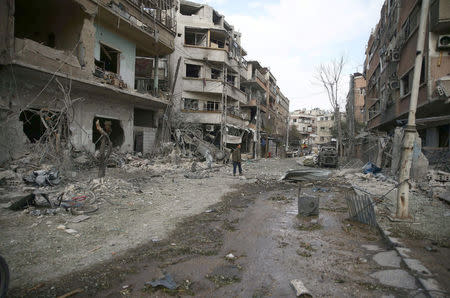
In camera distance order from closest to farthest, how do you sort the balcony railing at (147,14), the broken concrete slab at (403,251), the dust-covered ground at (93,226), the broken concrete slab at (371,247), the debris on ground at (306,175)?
the dust-covered ground at (93,226), the broken concrete slab at (403,251), the broken concrete slab at (371,247), the debris on ground at (306,175), the balcony railing at (147,14)

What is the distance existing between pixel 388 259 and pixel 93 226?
5098mm

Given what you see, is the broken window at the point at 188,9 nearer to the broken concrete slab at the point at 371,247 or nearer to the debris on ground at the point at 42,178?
the debris on ground at the point at 42,178

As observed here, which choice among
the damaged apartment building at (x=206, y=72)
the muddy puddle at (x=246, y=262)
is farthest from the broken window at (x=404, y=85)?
the damaged apartment building at (x=206, y=72)

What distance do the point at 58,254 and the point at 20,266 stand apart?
491mm

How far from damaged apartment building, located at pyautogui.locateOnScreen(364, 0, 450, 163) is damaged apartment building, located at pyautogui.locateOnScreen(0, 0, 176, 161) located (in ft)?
40.8

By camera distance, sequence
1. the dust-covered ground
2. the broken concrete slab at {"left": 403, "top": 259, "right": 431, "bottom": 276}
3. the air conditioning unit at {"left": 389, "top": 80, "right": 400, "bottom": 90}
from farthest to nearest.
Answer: the air conditioning unit at {"left": 389, "top": 80, "right": 400, "bottom": 90} → the dust-covered ground → the broken concrete slab at {"left": 403, "top": 259, "right": 431, "bottom": 276}

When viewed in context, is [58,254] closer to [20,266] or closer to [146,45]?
[20,266]

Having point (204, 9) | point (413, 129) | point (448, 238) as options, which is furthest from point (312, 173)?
point (204, 9)

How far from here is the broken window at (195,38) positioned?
2823cm

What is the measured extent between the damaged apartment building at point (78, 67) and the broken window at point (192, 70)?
29.1 feet

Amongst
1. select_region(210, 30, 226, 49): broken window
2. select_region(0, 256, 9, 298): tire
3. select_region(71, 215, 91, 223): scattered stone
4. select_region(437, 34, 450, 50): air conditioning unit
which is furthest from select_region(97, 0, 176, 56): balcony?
select_region(437, 34, 450, 50): air conditioning unit

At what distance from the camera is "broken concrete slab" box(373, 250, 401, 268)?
3786 millimetres

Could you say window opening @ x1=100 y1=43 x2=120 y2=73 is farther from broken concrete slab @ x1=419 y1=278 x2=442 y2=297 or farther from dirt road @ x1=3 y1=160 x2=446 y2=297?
broken concrete slab @ x1=419 y1=278 x2=442 y2=297

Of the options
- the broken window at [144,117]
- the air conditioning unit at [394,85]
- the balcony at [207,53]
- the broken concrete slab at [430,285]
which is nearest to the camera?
the broken concrete slab at [430,285]
